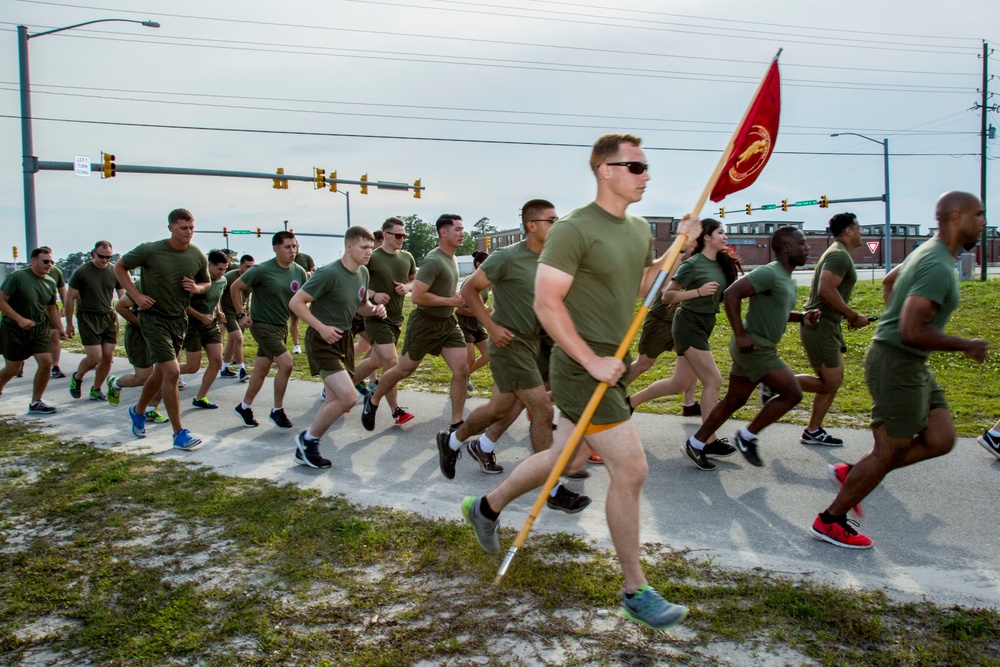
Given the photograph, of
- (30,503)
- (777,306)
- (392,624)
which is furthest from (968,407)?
(30,503)

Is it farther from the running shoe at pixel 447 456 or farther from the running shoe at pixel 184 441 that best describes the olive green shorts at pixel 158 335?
the running shoe at pixel 447 456

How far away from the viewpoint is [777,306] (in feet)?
18.8

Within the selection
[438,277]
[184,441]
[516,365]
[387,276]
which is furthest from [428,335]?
[184,441]

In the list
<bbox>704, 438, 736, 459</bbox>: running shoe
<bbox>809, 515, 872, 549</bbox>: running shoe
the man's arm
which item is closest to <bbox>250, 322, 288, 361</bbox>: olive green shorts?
<bbox>704, 438, 736, 459</bbox>: running shoe

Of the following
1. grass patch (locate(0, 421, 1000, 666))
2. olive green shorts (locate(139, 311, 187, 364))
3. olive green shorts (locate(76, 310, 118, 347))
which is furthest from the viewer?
olive green shorts (locate(76, 310, 118, 347))

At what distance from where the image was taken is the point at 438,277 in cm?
695

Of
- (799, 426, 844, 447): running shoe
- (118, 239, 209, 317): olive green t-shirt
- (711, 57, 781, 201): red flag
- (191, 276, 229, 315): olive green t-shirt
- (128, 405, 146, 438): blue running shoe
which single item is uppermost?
(711, 57, 781, 201): red flag

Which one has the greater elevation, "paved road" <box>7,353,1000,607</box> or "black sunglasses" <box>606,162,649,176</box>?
"black sunglasses" <box>606,162,649,176</box>

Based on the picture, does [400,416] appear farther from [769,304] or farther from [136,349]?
[769,304]

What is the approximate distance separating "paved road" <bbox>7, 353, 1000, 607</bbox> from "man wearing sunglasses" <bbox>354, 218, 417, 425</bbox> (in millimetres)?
573

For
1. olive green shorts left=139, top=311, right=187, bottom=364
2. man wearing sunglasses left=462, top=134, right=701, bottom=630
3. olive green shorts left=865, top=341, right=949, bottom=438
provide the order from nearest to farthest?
man wearing sunglasses left=462, top=134, right=701, bottom=630
olive green shorts left=865, top=341, right=949, bottom=438
olive green shorts left=139, top=311, right=187, bottom=364

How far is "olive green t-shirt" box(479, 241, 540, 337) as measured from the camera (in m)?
5.48

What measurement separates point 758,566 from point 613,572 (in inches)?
29.1

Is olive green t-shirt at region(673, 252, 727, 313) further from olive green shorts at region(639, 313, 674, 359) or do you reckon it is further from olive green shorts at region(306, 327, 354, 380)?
olive green shorts at region(306, 327, 354, 380)
